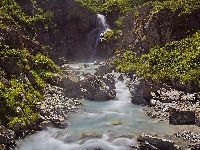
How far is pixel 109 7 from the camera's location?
54312 millimetres

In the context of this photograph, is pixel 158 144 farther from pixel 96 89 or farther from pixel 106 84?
pixel 106 84

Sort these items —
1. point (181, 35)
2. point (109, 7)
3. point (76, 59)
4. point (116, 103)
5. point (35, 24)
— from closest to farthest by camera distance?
point (116, 103) → point (181, 35) → point (35, 24) → point (76, 59) → point (109, 7)

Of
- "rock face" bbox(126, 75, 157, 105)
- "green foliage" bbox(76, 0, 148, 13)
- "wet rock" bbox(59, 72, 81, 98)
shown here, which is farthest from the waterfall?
"rock face" bbox(126, 75, 157, 105)

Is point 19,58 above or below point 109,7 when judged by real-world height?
below

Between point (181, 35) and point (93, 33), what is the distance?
1666 centimetres

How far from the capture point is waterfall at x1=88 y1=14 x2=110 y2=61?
48.3m

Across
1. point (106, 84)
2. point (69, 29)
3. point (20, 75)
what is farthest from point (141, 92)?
point (69, 29)

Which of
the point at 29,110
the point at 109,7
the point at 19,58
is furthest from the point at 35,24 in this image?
the point at 29,110

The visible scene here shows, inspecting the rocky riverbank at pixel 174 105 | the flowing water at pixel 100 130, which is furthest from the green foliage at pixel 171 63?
the flowing water at pixel 100 130

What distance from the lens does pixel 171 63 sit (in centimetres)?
3159

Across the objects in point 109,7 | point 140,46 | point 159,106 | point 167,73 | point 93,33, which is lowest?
point 159,106

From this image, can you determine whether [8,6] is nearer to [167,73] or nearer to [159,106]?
[167,73]

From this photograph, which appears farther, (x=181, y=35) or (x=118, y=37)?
(x=118, y=37)

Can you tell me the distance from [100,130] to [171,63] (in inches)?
510
